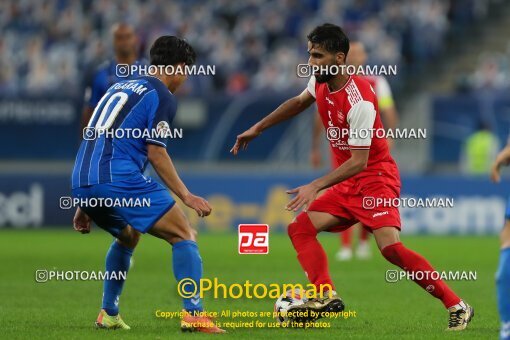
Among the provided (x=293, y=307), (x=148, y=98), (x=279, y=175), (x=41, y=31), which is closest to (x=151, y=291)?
(x=293, y=307)

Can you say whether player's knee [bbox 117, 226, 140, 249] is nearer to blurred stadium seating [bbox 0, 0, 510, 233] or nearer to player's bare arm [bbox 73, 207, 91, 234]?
player's bare arm [bbox 73, 207, 91, 234]

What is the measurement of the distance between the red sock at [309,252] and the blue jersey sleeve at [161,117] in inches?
60.4

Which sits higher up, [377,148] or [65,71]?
[65,71]

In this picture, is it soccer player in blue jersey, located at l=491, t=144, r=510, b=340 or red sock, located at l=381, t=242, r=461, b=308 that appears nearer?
soccer player in blue jersey, located at l=491, t=144, r=510, b=340

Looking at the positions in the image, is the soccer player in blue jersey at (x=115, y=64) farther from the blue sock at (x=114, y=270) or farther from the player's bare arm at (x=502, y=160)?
the player's bare arm at (x=502, y=160)

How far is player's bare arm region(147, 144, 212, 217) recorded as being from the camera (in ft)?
26.8

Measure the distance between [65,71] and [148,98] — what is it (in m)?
16.7

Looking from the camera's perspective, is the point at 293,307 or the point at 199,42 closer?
the point at 293,307

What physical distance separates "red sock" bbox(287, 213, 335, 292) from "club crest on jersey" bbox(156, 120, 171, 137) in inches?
62.6

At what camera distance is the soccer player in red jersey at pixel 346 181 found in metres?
8.87

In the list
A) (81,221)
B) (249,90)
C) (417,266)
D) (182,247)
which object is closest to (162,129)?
(182,247)

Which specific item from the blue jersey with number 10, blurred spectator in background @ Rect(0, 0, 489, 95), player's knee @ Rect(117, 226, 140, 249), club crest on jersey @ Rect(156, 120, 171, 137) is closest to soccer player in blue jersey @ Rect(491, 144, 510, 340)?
club crest on jersey @ Rect(156, 120, 171, 137)

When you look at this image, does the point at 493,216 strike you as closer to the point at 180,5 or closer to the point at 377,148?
the point at 180,5

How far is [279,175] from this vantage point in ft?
70.9
